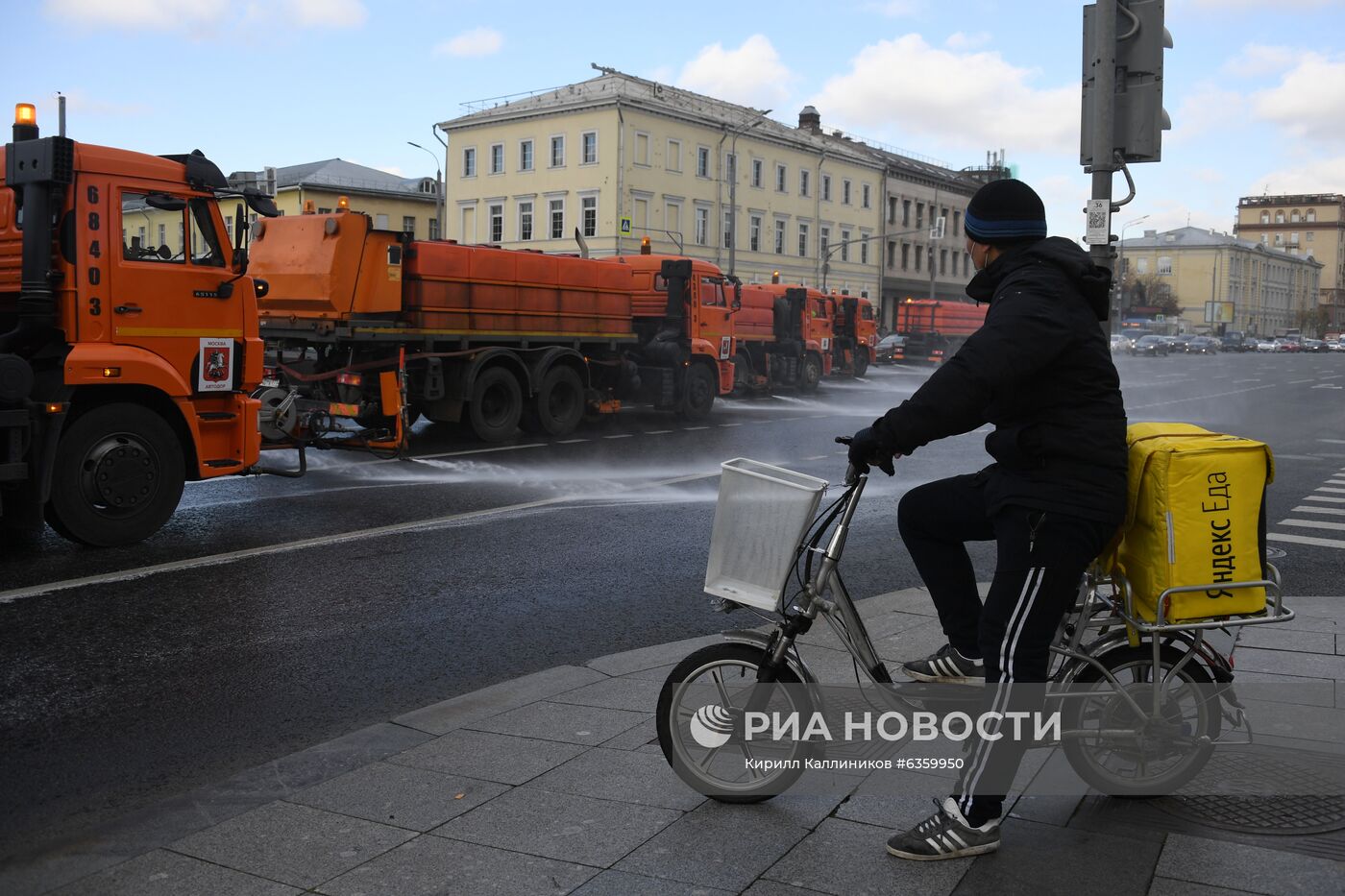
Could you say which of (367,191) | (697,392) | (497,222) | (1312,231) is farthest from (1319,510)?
(1312,231)

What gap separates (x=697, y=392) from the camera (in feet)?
73.2

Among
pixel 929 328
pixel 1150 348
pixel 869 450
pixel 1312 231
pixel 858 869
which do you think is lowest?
pixel 858 869

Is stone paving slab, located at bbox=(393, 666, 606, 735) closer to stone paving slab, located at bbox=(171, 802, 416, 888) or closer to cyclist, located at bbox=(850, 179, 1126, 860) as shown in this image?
stone paving slab, located at bbox=(171, 802, 416, 888)

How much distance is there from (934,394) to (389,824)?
6.91ft

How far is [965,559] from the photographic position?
13.8ft

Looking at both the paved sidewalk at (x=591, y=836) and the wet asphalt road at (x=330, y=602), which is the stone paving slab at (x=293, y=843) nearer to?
the paved sidewalk at (x=591, y=836)

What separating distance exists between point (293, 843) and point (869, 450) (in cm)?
208

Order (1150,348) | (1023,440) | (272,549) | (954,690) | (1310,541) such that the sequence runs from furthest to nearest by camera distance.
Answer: (1150,348) → (1310,541) → (272,549) → (954,690) → (1023,440)

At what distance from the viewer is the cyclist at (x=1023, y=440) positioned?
3572 mm

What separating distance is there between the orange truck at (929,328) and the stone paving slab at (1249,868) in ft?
162

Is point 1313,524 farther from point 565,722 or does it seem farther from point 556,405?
point 556,405

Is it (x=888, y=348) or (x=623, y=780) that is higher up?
(x=888, y=348)

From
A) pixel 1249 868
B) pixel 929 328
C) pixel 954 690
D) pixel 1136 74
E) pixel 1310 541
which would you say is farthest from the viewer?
pixel 929 328

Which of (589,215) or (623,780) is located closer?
(623,780)
